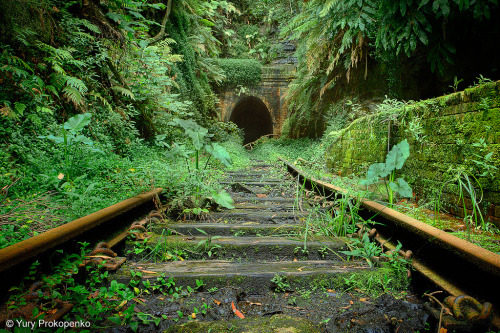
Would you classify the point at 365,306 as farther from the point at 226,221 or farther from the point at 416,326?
the point at 226,221

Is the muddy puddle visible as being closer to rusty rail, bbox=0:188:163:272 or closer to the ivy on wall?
rusty rail, bbox=0:188:163:272

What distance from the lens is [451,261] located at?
139 centimetres

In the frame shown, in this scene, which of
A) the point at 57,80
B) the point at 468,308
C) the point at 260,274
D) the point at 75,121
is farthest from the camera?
the point at 57,80

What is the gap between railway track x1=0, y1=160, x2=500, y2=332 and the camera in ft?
3.86

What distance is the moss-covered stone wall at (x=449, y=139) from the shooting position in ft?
7.72

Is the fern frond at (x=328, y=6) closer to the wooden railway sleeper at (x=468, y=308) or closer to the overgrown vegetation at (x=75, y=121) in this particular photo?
the overgrown vegetation at (x=75, y=121)

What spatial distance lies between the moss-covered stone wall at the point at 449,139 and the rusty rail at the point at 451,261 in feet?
4.13

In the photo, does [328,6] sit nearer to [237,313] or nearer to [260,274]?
[260,274]

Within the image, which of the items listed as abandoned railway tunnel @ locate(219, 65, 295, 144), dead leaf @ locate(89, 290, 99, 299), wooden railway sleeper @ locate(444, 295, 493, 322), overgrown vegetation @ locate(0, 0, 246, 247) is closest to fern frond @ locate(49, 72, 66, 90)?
overgrown vegetation @ locate(0, 0, 246, 247)

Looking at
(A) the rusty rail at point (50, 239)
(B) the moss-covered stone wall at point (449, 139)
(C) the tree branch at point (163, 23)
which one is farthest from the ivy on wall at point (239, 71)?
(A) the rusty rail at point (50, 239)

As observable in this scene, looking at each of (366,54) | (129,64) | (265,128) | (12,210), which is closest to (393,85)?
(366,54)

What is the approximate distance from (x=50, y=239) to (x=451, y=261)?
86.7 inches

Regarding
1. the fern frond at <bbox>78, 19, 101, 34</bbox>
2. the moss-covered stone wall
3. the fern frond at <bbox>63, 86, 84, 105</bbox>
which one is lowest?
the moss-covered stone wall

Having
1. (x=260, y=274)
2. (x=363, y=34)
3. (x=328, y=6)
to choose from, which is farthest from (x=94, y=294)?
(x=363, y=34)
